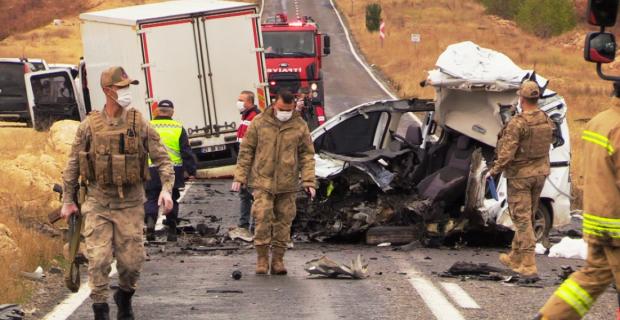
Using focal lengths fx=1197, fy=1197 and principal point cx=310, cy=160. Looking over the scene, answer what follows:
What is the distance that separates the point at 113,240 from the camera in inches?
333

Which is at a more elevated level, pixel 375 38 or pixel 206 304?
pixel 206 304

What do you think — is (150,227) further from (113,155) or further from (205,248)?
(113,155)

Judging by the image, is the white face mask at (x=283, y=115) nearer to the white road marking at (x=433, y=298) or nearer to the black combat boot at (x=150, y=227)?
the white road marking at (x=433, y=298)

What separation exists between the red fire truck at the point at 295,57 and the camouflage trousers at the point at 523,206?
1527 cm

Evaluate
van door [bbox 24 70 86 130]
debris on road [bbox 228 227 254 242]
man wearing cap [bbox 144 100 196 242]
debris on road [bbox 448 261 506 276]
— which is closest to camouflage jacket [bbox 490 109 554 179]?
debris on road [bbox 448 261 506 276]

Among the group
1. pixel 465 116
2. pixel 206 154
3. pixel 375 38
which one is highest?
pixel 465 116

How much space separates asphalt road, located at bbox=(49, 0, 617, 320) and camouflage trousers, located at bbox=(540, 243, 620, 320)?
2145mm

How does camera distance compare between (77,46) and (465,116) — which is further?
(77,46)

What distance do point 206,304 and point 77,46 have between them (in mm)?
59846

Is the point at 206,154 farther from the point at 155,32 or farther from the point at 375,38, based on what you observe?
the point at 375,38

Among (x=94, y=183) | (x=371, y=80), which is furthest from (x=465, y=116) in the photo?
(x=371, y=80)

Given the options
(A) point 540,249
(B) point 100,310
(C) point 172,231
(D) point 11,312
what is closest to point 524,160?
(A) point 540,249

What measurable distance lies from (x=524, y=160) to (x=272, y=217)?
2505 mm

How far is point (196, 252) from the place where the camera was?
43.7 ft
